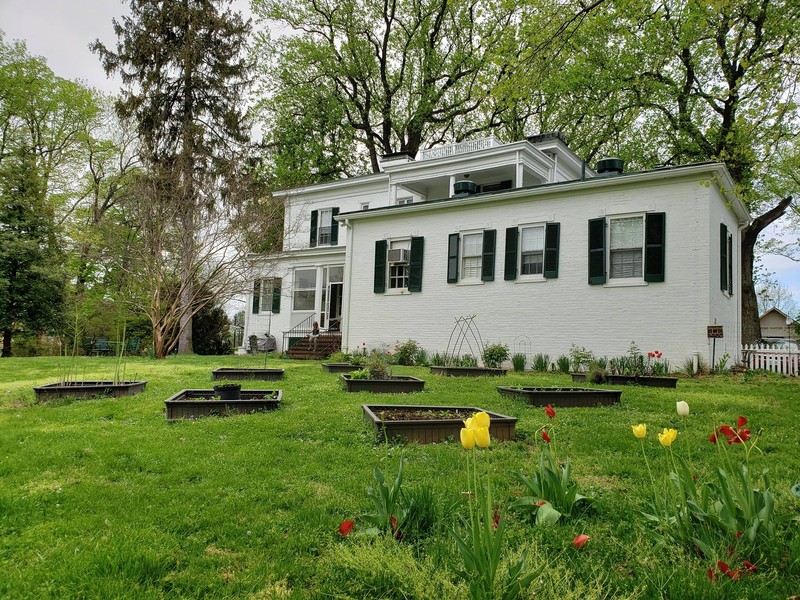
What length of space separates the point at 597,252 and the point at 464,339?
4618mm

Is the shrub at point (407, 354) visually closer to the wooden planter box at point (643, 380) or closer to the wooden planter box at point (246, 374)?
the wooden planter box at point (246, 374)

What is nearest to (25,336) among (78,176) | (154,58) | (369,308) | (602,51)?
(78,176)

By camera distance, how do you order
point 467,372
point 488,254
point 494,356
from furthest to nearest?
point 488,254 < point 494,356 < point 467,372

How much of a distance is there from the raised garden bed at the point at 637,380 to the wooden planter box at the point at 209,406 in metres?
6.56

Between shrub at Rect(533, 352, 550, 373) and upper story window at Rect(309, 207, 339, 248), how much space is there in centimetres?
1247

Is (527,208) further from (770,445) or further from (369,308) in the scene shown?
(770,445)

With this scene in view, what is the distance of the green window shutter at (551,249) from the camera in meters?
13.9

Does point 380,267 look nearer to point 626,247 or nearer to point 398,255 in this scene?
point 398,255

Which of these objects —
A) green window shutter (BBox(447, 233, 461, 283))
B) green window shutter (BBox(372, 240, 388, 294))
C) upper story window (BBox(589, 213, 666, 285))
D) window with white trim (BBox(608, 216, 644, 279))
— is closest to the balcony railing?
green window shutter (BBox(447, 233, 461, 283))

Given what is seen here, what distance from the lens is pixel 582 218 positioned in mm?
13648

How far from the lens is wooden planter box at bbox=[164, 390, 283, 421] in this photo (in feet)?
20.0

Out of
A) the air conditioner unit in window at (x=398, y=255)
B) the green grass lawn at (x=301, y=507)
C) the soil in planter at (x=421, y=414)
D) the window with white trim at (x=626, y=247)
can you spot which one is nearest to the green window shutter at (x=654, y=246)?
the window with white trim at (x=626, y=247)

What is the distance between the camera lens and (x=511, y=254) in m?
14.6

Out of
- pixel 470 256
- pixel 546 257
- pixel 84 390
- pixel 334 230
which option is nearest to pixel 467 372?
pixel 546 257
